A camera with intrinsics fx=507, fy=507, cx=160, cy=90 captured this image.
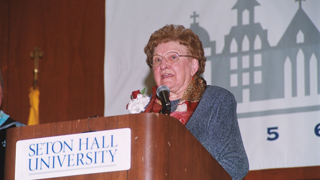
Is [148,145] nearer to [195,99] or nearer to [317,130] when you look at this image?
[195,99]

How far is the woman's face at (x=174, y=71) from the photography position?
280 cm

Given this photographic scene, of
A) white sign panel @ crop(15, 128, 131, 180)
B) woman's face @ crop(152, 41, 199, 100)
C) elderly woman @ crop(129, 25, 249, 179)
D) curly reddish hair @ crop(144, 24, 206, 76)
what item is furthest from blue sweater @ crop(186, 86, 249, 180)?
white sign panel @ crop(15, 128, 131, 180)

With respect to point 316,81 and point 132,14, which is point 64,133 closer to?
point 316,81

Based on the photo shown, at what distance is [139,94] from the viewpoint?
2.69 m

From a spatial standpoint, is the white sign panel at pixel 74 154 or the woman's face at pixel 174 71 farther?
the woman's face at pixel 174 71

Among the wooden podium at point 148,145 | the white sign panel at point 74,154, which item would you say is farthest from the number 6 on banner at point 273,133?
the white sign panel at point 74,154

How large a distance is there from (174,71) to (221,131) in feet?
1.82

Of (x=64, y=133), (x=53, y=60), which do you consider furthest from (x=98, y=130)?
(x=53, y=60)

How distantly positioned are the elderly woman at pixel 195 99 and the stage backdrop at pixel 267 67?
71cm

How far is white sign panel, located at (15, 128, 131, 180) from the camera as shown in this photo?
5.63 feet

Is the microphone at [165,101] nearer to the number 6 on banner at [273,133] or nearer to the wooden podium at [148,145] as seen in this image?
the wooden podium at [148,145]

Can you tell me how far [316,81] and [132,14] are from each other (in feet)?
5.57

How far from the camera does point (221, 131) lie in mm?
2398

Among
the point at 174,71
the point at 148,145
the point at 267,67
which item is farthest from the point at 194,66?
the point at 148,145
